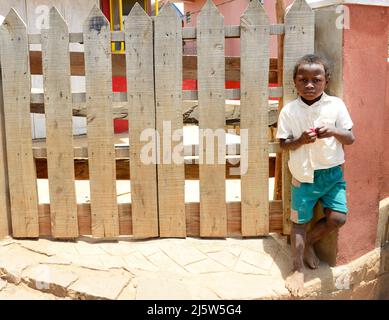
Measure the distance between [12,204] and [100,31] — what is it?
142cm

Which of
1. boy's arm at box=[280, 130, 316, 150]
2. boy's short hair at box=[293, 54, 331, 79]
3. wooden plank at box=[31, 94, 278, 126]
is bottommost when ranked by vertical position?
boy's arm at box=[280, 130, 316, 150]

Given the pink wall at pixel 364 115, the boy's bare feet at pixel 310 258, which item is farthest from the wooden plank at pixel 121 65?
the boy's bare feet at pixel 310 258

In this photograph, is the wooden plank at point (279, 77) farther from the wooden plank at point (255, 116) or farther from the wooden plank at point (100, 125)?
the wooden plank at point (100, 125)

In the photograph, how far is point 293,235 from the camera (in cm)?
286

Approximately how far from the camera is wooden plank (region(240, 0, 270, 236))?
113 inches

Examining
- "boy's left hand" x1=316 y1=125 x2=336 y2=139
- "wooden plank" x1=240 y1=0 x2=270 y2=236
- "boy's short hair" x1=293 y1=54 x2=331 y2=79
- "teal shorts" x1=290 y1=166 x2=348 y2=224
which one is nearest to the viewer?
"boy's left hand" x1=316 y1=125 x2=336 y2=139

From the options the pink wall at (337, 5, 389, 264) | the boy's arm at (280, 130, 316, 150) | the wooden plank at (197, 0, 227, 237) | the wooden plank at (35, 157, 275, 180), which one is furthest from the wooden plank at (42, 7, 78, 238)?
the pink wall at (337, 5, 389, 264)

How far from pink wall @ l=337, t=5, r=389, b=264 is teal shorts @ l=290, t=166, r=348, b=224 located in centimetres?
17

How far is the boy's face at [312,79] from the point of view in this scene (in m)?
2.61

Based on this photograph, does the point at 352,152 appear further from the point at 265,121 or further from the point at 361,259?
the point at 361,259

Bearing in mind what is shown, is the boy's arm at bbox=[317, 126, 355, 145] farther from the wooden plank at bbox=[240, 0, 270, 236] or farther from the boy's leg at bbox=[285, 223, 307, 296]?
the boy's leg at bbox=[285, 223, 307, 296]

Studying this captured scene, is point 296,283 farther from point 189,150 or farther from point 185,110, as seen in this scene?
point 185,110

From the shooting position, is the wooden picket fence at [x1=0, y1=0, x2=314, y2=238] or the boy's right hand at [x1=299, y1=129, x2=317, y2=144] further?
the wooden picket fence at [x1=0, y1=0, x2=314, y2=238]
